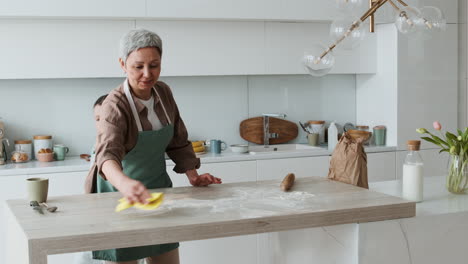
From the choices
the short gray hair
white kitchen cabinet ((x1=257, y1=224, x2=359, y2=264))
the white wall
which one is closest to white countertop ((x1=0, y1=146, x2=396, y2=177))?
the white wall

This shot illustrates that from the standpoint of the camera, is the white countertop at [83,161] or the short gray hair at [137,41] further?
the white countertop at [83,161]

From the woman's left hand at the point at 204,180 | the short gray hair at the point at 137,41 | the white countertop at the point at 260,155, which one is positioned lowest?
the white countertop at the point at 260,155

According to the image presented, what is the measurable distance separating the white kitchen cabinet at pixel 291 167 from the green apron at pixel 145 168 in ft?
5.69

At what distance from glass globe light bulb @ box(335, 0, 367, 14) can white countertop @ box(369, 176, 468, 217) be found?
0.88 metres

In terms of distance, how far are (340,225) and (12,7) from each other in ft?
8.62

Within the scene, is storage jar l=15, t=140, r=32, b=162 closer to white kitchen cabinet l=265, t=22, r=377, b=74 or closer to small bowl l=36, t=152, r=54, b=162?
small bowl l=36, t=152, r=54, b=162

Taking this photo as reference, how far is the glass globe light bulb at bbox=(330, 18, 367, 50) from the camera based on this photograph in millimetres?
2512

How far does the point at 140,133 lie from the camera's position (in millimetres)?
2447

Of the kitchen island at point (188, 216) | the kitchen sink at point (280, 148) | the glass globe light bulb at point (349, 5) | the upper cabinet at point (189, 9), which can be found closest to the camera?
the kitchen island at point (188, 216)

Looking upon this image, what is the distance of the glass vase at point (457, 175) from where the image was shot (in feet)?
9.28

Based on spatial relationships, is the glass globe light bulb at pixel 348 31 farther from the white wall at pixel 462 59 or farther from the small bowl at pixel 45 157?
the white wall at pixel 462 59

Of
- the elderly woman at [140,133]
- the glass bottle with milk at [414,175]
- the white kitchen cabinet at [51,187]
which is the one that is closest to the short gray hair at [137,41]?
the elderly woman at [140,133]

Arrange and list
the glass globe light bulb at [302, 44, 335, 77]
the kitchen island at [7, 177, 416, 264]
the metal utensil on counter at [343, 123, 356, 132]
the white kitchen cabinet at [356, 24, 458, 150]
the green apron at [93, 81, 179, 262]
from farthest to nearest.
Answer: the metal utensil on counter at [343, 123, 356, 132] < the white kitchen cabinet at [356, 24, 458, 150] < the glass globe light bulb at [302, 44, 335, 77] < the green apron at [93, 81, 179, 262] < the kitchen island at [7, 177, 416, 264]

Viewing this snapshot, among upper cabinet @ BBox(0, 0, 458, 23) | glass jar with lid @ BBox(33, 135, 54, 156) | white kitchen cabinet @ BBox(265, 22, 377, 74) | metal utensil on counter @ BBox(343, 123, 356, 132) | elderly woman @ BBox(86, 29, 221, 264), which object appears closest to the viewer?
elderly woman @ BBox(86, 29, 221, 264)
